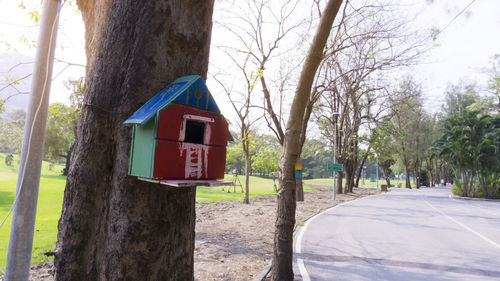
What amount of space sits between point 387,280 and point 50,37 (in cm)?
639

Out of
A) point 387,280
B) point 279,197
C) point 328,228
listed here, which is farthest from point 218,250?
point 328,228

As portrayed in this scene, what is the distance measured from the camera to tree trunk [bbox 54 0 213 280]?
1.84 meters

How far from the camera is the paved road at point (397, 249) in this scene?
235 inches

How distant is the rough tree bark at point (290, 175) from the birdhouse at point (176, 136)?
115 inches

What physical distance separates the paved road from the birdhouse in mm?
4393

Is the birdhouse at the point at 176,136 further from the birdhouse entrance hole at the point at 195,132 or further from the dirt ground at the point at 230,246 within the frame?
the dirt ground at the point at 230,246

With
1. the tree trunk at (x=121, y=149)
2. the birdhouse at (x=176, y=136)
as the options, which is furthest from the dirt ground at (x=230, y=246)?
the birdhouse at (x=176, y=136)

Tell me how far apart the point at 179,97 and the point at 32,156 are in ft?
4.93

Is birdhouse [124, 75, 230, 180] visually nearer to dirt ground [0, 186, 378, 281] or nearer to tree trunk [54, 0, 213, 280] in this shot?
tree trunk [54, 0, 213, 280]

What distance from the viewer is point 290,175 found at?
4.98 m

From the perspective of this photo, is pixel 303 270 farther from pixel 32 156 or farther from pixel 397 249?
pixel 32 156

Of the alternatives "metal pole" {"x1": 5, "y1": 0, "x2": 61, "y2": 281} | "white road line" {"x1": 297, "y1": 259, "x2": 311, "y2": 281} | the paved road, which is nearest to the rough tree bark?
"white road line" {"x1": 297, "y1": 259, "x2": 311, "y2": 281}

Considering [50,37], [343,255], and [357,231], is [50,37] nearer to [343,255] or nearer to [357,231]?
[343,255]

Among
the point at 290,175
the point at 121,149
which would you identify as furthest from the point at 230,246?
the point at 121,149
